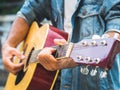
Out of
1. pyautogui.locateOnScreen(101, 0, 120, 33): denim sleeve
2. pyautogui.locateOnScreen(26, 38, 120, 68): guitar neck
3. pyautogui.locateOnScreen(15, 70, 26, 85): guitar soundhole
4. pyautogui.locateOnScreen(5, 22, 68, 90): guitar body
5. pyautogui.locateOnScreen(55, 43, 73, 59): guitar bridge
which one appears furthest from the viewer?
pyautogui.locateOnScreen(15, 70, 26, 85): guitar soundhole

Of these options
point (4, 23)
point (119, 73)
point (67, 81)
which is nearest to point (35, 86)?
point (67, 81)

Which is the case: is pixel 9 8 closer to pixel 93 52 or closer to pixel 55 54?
pixel 55 54

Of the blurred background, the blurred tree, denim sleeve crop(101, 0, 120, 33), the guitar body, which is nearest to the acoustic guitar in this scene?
the guitar body

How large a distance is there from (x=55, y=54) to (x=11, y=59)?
696 mm

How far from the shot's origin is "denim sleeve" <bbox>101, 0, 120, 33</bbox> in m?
2.47

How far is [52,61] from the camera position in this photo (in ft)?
7.75

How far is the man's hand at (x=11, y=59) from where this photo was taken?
9.70ft

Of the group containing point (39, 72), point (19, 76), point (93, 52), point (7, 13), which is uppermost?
point (93, 52)

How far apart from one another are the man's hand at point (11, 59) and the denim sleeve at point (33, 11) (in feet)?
0.70

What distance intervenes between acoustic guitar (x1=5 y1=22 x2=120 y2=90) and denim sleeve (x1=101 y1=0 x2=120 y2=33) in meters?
0.25

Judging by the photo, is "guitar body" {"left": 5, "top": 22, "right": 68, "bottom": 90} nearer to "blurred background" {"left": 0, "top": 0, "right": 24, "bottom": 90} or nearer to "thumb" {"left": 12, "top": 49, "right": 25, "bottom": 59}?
"thumb" {"left": 12, "top": 49, "right": 25, "bottom": 59}

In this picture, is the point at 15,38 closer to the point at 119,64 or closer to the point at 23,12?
the point at 23,12

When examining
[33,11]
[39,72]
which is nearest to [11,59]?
[33,11]

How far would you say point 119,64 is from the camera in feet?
8.60
